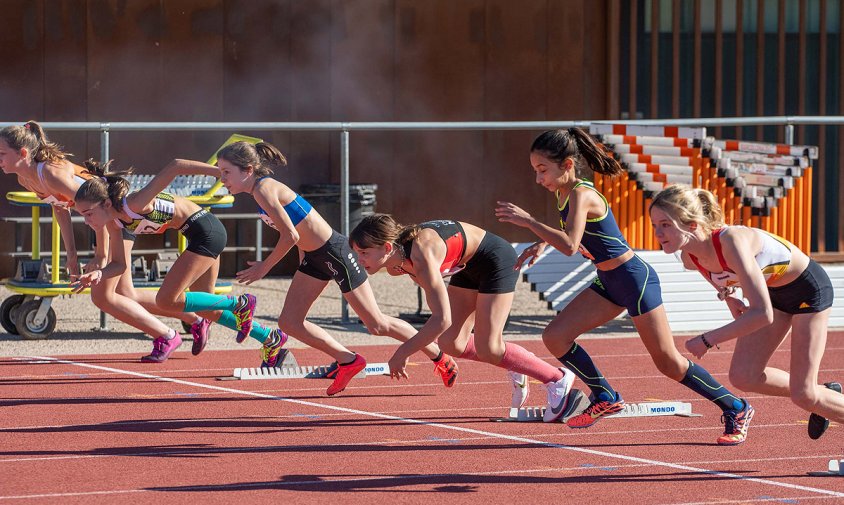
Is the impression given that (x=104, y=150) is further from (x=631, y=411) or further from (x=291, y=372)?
(x=631, y=411)

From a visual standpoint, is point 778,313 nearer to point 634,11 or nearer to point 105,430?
point 105,430

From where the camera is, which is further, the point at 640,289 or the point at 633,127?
the point at 633,127

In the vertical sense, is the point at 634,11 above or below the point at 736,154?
above

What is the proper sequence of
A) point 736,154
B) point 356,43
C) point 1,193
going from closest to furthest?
point 736,154
point 1,193
point 356,43

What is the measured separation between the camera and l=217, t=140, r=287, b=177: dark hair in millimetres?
9570

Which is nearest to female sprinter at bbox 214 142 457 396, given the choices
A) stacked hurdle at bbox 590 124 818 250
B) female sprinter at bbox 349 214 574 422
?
female sprinter at bbox 349 214 574 422

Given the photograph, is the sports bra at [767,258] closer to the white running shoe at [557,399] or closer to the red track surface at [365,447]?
the red track surface at [365,447]

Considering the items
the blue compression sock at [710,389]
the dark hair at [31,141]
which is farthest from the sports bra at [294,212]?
the blue compression sock at [710,389]

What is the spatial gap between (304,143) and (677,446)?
1111 centimetres

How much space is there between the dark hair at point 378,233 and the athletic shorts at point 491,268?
706 mm

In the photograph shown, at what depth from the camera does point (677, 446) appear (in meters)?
8.11

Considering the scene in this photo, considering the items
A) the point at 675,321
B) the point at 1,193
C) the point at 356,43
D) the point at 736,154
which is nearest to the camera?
the point at 675,321

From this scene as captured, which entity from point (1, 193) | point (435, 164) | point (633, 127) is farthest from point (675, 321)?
point (1, 193)

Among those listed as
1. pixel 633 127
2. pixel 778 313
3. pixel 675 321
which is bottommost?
pixel 675 321
